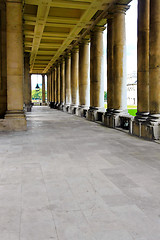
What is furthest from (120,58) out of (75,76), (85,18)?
(75,76)

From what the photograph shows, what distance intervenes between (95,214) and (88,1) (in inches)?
1222

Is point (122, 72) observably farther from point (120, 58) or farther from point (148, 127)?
point (148, 127)

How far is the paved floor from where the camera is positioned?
647cm

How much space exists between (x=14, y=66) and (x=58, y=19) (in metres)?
16.6

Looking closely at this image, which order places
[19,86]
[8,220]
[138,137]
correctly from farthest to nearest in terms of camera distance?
[19,86] < [138,137] < [8,220]

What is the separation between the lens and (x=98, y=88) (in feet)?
130

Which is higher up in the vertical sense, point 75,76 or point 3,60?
point 75,76

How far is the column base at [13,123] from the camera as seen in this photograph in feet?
87.9

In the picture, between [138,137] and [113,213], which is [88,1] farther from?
[113,213]

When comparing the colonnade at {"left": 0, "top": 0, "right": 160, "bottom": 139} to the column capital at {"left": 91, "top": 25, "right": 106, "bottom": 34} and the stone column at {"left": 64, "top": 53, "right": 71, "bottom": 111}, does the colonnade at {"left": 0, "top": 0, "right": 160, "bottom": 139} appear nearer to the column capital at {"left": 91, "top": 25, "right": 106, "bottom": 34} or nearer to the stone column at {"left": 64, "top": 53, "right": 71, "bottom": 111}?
the column capital at {"left": 91, "top": 25, "right": 106, "bottom": 34}

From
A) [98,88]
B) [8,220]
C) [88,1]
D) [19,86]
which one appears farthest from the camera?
[98,88]

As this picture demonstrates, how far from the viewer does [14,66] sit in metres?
27.2

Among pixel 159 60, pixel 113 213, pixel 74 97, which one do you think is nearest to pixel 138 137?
pixel 159 60

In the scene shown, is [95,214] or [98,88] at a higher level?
[98,88]
